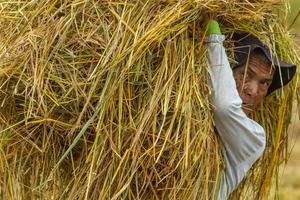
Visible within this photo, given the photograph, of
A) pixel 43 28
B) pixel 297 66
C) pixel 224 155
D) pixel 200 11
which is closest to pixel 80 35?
pixel 43 28

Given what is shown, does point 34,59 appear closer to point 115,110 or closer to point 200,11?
point 115,110

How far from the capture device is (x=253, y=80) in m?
3.48

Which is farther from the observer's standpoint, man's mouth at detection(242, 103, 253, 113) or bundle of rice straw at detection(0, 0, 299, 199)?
man's mouth at detection(242, 103, 253, 113)

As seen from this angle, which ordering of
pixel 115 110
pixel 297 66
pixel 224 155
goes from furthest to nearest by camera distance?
pixel 297 66, pixel 224 155, pixel 115 110

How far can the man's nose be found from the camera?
3.46 metres

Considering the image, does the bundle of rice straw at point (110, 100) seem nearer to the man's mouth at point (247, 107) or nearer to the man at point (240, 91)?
the man at point (240, 91)

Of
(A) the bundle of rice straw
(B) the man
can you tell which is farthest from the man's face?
(A) the bundle of rice straw

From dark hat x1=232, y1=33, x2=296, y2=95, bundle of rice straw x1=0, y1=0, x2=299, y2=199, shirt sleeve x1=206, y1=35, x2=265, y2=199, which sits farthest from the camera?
dark hat x1=232, y1=33, x2=296, y2=95

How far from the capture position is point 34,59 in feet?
10.5

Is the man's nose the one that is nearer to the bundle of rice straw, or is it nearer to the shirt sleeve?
the shirt sleeve

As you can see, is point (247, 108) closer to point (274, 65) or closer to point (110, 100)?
point (274, 65)

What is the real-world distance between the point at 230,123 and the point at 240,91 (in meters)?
0.18

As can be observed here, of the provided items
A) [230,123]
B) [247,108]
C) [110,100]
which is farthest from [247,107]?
[110,100]

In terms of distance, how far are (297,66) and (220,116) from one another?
A: 1.61 feet
